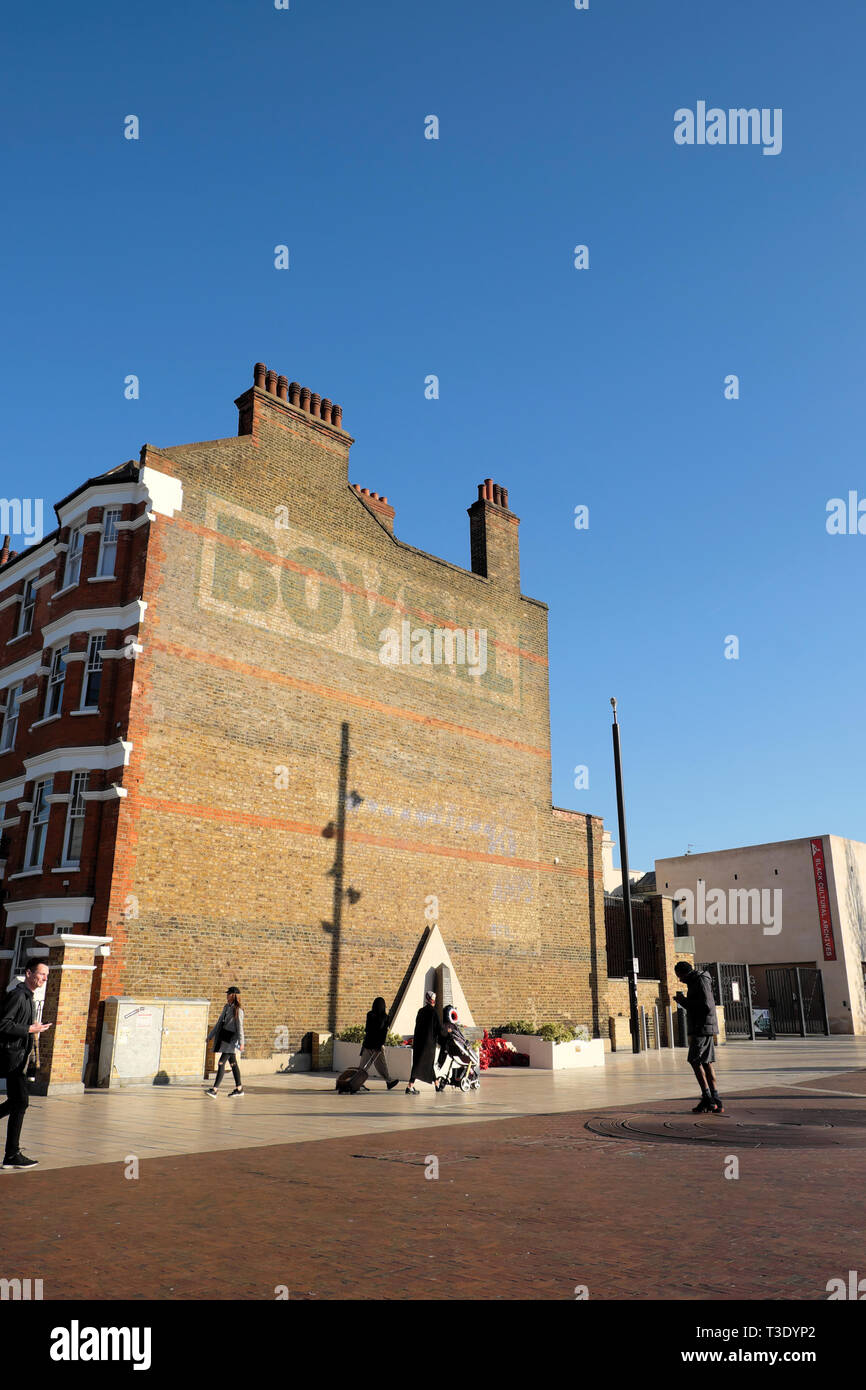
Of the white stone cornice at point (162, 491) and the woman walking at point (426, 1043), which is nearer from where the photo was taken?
the woman walking at point (426, 1043)

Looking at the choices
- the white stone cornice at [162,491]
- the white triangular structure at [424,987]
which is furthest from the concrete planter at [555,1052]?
the white stone cornice at [162,491]

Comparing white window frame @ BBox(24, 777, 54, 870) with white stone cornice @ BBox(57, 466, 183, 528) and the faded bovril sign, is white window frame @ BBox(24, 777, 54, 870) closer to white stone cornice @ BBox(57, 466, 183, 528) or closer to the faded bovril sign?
the faded bovril sign

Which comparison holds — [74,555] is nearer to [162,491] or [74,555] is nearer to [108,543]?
[108,543]

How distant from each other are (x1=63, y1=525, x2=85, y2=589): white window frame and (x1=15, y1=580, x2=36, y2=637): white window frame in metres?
3.28

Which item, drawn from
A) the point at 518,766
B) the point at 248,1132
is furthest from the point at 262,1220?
the point at 518,766

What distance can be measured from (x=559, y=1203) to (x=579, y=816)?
25.7 m

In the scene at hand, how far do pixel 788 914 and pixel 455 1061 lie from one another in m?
32.0

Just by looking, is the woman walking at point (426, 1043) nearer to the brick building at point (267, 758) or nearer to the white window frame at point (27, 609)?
the brick building at point (267, 758)

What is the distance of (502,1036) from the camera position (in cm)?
2531

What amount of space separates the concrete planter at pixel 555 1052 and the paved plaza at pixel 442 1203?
9598 mm

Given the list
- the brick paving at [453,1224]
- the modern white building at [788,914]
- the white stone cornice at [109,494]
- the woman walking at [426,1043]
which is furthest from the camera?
the modern white building at [788,914]

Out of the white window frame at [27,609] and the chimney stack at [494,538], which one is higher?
the chimney stack at [494,538]

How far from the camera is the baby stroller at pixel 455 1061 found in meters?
17.2
